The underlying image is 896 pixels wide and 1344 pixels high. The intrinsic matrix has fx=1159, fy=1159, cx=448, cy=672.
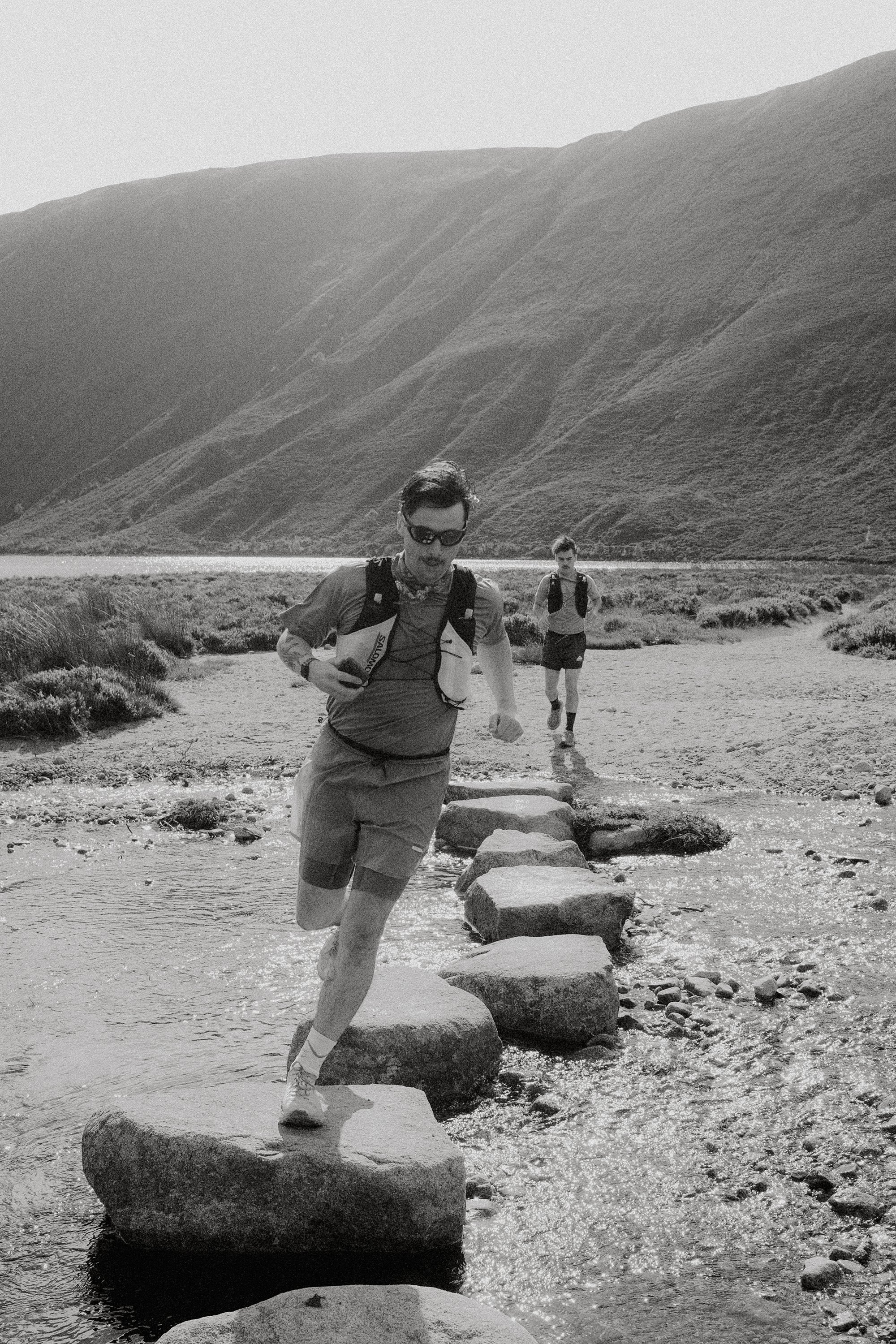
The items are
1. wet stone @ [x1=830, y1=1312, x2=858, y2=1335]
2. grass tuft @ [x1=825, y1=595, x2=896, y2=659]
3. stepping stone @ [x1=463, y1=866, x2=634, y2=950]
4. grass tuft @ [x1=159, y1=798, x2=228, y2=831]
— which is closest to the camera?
wet stone @ [x1=830, y1=1312, x2=858, y2=1335]

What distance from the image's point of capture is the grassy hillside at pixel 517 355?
10856cm

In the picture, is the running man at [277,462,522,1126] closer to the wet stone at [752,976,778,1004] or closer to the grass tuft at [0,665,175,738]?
the wet stone at [752,976,778,1004]

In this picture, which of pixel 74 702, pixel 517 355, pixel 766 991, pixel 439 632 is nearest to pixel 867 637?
pixel 74 702

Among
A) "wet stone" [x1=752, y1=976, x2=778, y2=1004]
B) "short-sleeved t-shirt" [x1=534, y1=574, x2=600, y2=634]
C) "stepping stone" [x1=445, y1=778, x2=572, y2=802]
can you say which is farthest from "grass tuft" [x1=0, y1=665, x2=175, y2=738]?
"wet stone" [x1=752, y1=976, x2=778, y2=1004]

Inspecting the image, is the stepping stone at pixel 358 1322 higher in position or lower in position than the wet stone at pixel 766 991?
higher

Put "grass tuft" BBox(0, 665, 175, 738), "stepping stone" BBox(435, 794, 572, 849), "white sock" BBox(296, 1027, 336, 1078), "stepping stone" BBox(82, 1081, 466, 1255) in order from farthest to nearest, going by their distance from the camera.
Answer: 1. "grass tuft" BBox(0, 665, 175, 738)
2. "stepping stone" BBox(435, 794, 572, 849)
3. "white sock" BBox(296, 1027, 336, 1078)
4. "stepping stone" BBox(82, 1081, 466, 1255)

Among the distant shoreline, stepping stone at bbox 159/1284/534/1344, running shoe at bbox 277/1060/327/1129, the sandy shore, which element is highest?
running shoe at bbox 277/1060/327/1129

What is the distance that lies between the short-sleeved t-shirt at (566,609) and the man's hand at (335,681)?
9030 mm

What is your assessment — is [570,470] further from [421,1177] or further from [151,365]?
[421,1177]

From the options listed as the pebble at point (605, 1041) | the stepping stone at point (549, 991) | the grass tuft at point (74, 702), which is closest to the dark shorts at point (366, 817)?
the stepping stone at point (549, 991)

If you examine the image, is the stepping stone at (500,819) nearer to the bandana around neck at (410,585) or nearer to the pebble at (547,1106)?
the pebble at (547,1106)

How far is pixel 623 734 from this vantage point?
536 inches

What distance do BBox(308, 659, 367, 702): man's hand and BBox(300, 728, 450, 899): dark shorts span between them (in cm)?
26

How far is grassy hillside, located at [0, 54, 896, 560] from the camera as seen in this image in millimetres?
108562
